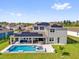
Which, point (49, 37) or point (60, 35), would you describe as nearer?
point (60, 35)

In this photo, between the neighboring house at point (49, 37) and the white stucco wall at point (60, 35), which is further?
the white stucco wall at point (60, 35)

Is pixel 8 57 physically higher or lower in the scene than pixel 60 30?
lower

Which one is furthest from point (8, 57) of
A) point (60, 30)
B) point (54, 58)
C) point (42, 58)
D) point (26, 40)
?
point (60, 30)

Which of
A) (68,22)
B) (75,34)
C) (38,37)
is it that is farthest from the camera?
(68,22)

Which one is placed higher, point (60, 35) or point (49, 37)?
point (60, 35)

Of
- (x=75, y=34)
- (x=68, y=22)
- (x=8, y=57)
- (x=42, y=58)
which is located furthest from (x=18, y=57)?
(x=68, y=22)

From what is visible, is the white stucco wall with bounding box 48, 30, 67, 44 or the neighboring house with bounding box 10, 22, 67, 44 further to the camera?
the white stucco wall with bounding box 48, 30, 67, 44

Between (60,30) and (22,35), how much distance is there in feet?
32.3

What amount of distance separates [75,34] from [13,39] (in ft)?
104

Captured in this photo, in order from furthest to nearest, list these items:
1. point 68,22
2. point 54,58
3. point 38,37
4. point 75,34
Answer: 1. point 68,22
2. point 75,34
3. point 38,37
4. point 54,58

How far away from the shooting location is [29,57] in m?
27.2

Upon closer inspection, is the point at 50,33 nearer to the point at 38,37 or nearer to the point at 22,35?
the point at 38,37

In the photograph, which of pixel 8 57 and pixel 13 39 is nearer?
pixel 8 57

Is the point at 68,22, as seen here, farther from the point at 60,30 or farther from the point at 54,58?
the point at 54,58
